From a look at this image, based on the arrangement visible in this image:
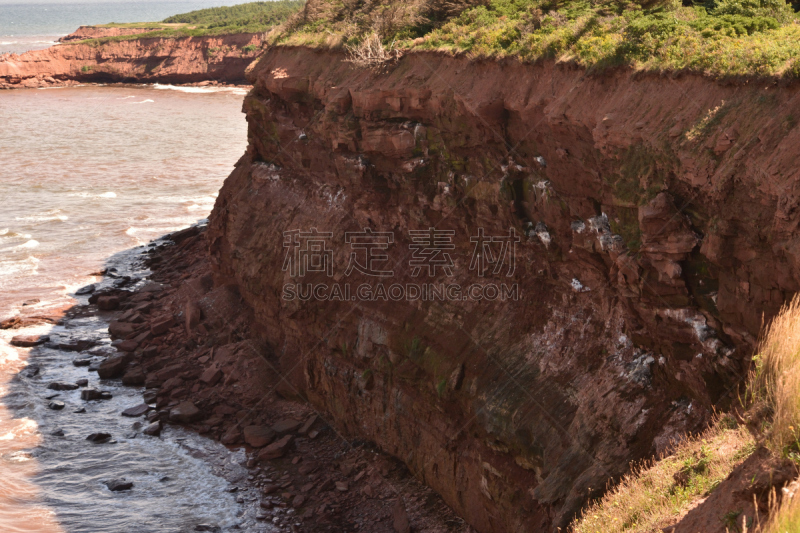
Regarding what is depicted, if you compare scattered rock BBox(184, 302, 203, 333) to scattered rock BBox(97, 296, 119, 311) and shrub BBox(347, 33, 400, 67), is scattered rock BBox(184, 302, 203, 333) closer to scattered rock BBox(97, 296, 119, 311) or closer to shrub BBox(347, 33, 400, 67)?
scattered rock BBox(97, 296, 119, 311)

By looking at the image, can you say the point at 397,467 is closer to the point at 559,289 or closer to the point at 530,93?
the point at 559,289

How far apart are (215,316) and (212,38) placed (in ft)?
231

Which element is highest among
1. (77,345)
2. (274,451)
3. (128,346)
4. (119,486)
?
(128,346)

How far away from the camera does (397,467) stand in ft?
52.5

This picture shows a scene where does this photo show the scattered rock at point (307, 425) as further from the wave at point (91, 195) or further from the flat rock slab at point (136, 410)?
Result: the wave at point (91, 195)

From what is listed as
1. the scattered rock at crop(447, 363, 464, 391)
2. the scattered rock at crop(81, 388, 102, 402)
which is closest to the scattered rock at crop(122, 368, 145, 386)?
the scattered rock at crop(81, 388, 102, 402)

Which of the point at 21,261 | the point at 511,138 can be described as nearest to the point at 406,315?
the point at 511,138

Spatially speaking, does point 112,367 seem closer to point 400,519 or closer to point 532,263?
point 400,519

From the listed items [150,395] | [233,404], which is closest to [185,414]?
[233,404]

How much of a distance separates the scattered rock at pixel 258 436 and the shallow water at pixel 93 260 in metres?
0.64

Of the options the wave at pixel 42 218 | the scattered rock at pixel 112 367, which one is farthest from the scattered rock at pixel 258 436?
the wave at pixel 42 218

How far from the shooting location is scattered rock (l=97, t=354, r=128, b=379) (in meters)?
21.7

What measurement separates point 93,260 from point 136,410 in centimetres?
1361

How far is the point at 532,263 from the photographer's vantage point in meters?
14.5
